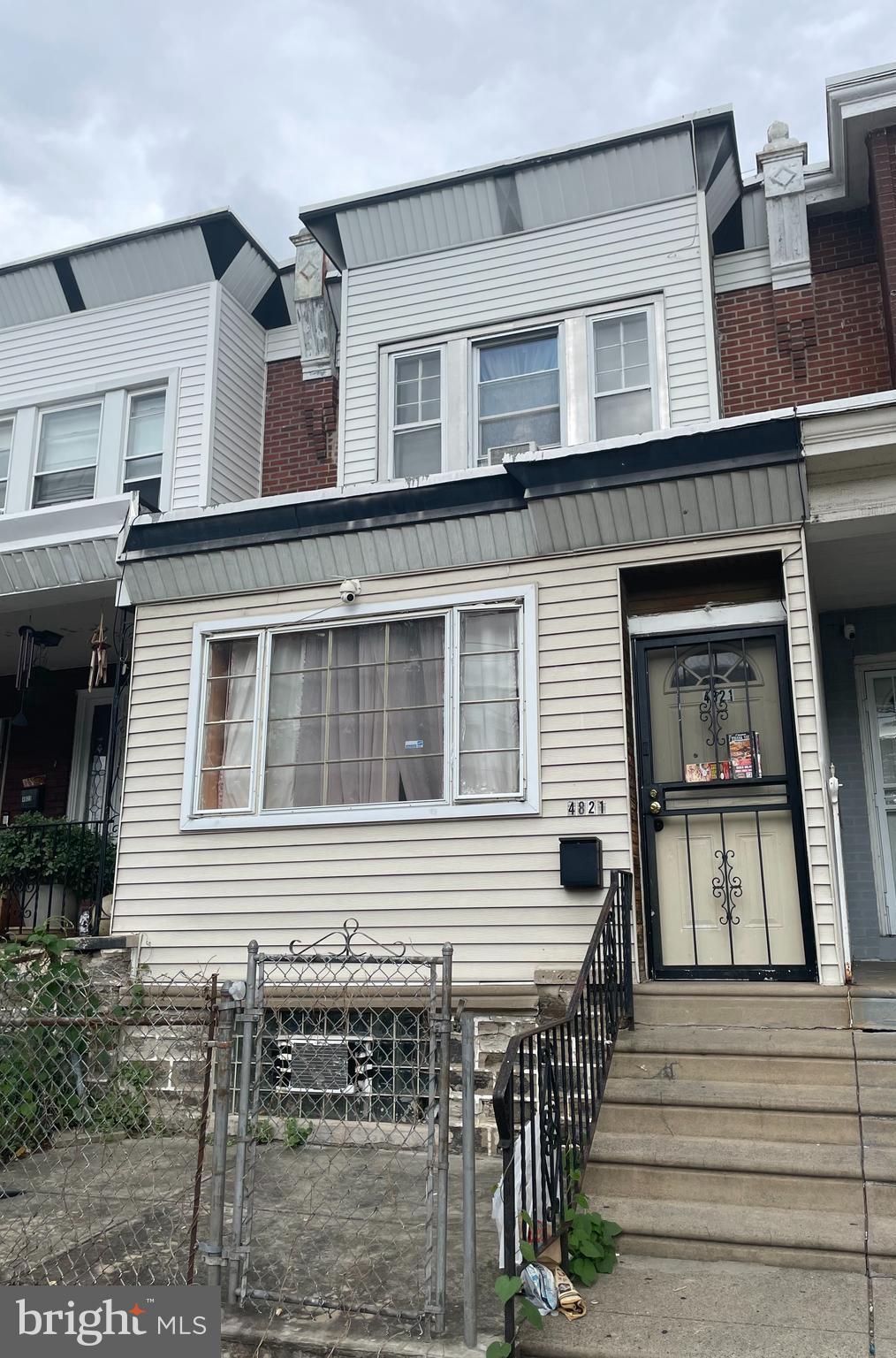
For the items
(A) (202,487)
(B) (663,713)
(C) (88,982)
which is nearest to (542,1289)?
(B) (663,713)

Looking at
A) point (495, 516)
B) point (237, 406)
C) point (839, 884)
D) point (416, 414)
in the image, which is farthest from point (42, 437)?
point (839, 884)

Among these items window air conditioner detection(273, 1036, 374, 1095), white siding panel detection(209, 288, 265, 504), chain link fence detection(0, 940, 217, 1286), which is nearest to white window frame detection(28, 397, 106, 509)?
white siding panel detection(209, 288, 265, 504)

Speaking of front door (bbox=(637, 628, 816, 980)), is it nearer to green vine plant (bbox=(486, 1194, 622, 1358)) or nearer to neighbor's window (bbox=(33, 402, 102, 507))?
green vine plant (bbox=(486, 1194, 622, 1358))

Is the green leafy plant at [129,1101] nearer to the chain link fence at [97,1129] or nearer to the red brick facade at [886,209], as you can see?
the chain link fence at [97,1129]

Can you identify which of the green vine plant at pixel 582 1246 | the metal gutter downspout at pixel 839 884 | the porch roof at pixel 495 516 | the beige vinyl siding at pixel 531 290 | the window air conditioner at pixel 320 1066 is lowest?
the green vine plant at pixel 582 1246

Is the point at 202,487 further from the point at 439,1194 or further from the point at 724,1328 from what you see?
the point at 724,1328

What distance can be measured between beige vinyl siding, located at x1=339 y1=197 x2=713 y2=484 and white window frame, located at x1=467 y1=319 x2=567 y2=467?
0.43 ft

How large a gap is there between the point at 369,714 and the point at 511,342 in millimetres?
3597

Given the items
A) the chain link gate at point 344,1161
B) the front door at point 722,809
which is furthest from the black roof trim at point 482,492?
the chain link gate at point 344,1161

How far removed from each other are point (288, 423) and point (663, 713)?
5.52m

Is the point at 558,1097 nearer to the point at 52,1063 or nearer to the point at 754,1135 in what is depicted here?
the point at 754,1135

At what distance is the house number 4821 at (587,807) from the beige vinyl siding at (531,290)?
127 inches

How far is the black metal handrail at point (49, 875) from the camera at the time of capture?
9430 millimetres

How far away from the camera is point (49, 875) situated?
9.49m
